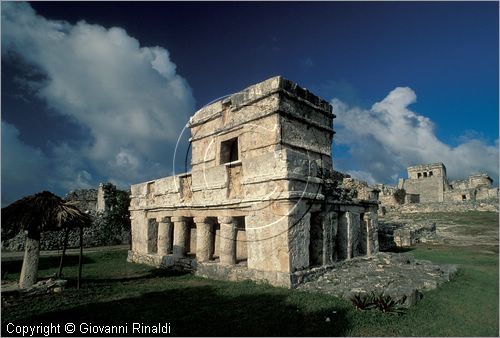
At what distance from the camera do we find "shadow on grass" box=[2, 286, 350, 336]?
4848 millimetres

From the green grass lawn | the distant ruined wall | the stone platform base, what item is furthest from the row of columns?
the distant ruined wall

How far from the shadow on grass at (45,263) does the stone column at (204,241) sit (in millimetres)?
6288

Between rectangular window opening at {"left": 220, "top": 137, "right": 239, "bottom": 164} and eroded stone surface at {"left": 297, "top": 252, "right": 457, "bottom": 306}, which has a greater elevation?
rectangular window opening at {"left": 220, "top": 137, "right": 239, "bottom": 164}

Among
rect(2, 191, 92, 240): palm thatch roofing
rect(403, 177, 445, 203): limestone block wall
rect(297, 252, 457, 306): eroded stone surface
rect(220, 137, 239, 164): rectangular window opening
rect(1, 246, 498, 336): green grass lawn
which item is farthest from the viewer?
rect(403, 177, 445, 203): limestone block wall

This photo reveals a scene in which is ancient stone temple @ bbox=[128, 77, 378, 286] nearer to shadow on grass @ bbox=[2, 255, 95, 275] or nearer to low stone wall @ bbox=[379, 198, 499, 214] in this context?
shadow on grass @ bbox=[2, 255, 95, 275]

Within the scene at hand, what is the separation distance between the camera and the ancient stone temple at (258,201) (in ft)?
24.8

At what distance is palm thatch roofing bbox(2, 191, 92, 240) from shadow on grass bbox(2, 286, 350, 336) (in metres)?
2.52

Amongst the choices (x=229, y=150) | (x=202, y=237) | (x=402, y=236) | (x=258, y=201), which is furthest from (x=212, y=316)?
(x=402, y=236)

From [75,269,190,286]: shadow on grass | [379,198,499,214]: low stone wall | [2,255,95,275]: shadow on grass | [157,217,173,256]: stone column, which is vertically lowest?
[2,255,95,275]: shadow on grass

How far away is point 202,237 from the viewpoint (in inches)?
392

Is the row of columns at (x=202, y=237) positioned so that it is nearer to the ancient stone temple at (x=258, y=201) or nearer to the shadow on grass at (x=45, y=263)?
the ancient stone temple at (x=258, y=201)

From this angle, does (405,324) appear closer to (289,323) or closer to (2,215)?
(289,323)

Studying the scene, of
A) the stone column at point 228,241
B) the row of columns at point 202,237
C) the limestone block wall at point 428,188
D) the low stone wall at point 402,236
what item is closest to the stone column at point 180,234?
the row of columns at point 202,237

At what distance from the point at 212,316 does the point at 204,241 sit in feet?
14.7
